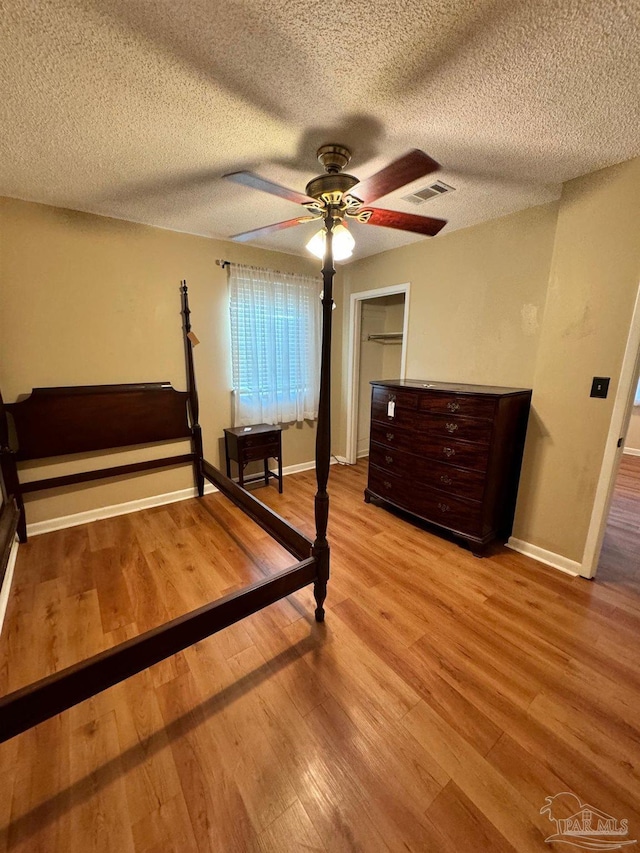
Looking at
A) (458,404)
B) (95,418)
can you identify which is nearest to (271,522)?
(458,404)

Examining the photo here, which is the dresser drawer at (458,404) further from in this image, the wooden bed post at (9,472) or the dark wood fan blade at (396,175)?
the wooden bed post at (9,472)

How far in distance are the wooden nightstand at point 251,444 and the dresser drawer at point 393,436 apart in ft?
3.23

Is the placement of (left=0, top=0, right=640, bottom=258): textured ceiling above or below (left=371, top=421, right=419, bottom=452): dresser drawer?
above

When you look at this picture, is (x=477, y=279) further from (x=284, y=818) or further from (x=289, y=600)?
(x=284, y=818)

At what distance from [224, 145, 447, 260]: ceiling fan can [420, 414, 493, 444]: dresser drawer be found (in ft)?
4.01

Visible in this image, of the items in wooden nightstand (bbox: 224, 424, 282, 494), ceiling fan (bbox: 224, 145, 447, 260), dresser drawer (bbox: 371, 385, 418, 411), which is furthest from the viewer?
wooden nightstand (bbox: 224, 424, 282, 494)

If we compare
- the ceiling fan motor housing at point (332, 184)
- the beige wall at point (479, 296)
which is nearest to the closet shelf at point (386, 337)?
the beige wall at point (479, 296)

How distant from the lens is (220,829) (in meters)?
1.02

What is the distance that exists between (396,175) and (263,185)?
565 mm

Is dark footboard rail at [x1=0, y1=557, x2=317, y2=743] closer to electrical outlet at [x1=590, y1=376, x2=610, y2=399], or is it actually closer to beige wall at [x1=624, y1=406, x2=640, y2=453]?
electrical outlet at [x1=590, y1=376, x2=610, y2=399]

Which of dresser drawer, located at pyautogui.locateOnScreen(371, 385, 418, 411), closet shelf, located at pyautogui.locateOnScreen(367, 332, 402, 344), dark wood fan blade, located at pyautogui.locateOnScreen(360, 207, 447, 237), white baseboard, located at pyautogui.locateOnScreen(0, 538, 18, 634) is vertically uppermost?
dark wood fan blade, located at pyautogui.locateOnScreen(360, 207, 447, 237)

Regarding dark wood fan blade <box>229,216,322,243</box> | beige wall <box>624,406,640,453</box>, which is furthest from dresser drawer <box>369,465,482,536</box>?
beige wall <box>624,406,640,453</box>

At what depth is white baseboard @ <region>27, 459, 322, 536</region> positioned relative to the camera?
8.58ft

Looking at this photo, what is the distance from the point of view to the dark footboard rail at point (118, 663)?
38.7 inches
